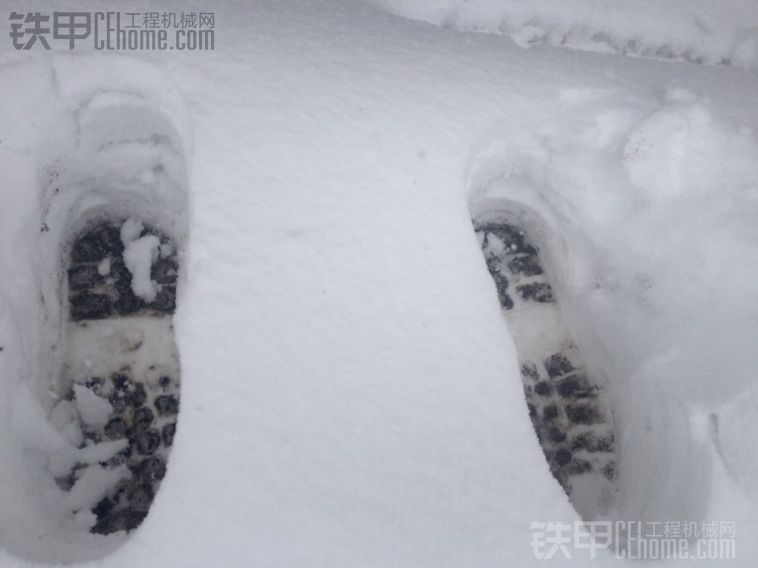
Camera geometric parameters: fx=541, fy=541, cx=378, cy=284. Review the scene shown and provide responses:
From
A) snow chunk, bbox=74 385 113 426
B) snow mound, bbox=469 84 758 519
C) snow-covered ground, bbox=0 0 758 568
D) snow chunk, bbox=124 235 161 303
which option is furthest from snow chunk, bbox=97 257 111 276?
snow mound, bbox=469 84 758 519

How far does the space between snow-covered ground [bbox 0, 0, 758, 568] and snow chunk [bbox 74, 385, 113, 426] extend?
4.0 inches

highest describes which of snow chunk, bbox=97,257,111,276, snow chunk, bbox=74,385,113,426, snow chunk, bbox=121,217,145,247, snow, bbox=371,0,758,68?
snow, bbox=371,0,758,68

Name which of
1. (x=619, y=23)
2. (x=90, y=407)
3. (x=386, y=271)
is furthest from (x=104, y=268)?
(x=619, y=23)

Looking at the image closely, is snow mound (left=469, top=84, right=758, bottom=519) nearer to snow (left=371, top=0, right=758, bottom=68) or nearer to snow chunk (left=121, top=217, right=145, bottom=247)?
snow (left=371, top=0, right=758, bottom=68)

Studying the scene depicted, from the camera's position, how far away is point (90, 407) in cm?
181

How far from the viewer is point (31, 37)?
5.41 ft

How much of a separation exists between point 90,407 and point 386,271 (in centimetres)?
113

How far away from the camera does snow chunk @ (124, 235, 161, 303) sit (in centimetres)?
201

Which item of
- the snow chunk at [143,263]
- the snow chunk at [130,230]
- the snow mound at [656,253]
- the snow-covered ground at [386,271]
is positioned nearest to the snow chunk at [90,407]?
the snow-covered ground at [386,271]

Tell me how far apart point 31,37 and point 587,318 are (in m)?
2.10

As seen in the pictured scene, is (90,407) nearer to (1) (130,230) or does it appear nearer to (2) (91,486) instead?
(2) (91,486)

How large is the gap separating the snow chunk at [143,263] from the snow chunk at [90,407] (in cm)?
38

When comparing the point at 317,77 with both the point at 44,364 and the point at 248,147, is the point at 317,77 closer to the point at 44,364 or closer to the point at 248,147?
the point at 248,147

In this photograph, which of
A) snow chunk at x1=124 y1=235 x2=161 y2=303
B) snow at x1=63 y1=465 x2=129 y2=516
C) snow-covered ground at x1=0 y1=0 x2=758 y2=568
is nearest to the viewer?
snow-covered ground at x1=0 y1=0 x2=758 y2=568
